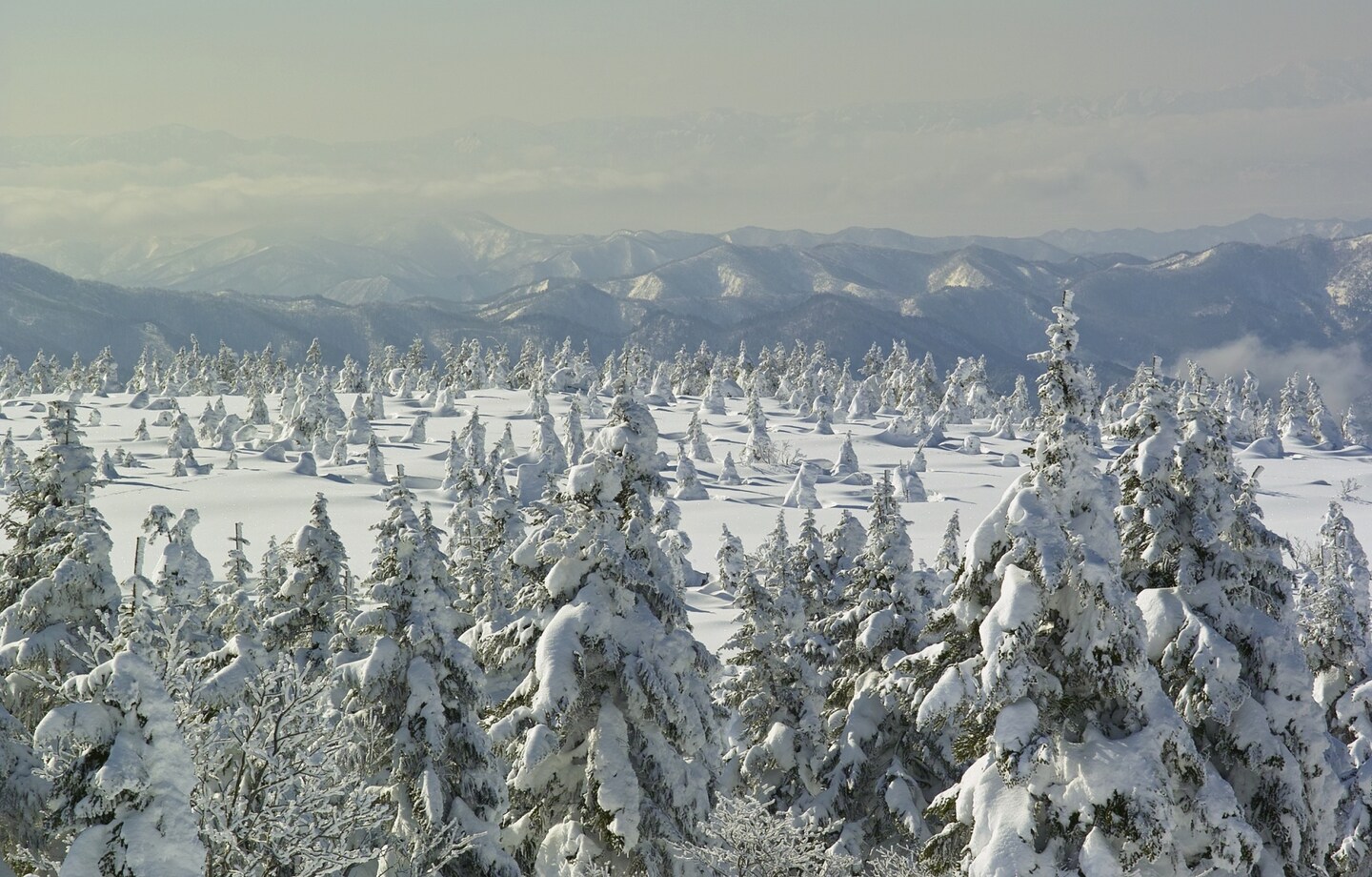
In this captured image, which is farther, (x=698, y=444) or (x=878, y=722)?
(x=698, y=444)

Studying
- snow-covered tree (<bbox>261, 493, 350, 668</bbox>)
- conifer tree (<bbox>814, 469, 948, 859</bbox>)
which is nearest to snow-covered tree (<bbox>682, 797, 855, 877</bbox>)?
conifer tree (<bbox>814, 469, 948, 859</bbox>)

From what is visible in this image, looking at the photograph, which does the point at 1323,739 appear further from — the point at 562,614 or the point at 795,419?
the point at 795,419

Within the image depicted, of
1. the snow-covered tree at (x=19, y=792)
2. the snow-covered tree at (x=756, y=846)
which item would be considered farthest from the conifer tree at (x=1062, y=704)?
the snow-covered tree at (x=19, y=792)

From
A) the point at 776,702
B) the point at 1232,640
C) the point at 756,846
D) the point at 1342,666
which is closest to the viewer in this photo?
the point at 756,846

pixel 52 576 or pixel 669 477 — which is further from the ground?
pixel 52 576

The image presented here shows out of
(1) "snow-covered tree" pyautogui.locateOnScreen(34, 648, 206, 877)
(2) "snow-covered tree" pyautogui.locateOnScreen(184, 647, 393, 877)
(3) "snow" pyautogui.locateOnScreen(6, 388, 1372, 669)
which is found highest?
(1) "snow-covered tree" pyautogui.locateOnScreen(34, 648, 206, 877)

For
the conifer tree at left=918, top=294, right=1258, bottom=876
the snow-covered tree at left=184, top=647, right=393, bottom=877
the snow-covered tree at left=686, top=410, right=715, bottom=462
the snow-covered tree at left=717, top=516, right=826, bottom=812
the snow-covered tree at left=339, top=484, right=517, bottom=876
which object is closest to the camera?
the snow-covered tree at left=184, top=647, right=393, bottom=877

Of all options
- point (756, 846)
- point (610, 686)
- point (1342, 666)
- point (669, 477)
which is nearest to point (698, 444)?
point (669, 477)

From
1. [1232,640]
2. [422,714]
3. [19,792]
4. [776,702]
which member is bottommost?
[776,702]

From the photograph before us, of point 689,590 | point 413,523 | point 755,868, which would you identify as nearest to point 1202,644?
point 755,868

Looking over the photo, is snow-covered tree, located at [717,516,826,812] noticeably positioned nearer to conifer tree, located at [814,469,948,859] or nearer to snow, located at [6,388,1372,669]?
conifer tree, located at [814,469,948,859]

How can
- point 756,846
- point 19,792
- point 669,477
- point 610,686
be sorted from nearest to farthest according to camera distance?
point 19,792 < point 756,846 < point 610,686 < point 669,477

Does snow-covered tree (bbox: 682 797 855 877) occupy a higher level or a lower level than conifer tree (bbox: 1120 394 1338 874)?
lower

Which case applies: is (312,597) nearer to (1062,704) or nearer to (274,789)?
(274,789)
